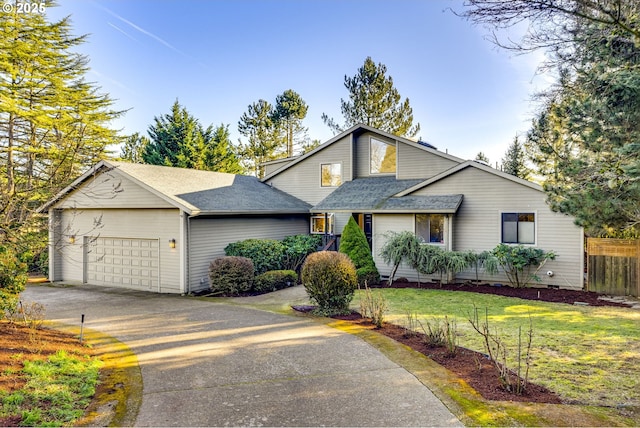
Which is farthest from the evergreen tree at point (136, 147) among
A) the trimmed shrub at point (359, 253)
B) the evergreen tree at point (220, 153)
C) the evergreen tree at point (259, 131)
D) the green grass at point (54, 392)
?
the green grass at point (54, 392)

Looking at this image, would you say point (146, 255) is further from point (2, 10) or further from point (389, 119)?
point (389, 119)

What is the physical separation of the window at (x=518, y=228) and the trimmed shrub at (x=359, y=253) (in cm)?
484

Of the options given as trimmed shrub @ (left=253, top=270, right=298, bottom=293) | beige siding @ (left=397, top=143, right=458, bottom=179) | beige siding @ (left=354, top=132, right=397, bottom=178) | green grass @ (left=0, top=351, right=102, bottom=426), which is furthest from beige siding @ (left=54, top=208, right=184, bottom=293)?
beige siding @ (left=397, top=143, right=458, bottom=179)

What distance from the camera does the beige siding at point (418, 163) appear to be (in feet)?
55.4

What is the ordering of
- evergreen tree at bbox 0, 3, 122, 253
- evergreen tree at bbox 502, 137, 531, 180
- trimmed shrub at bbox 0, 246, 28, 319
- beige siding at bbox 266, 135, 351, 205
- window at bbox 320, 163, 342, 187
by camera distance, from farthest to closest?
evergreen tree at bbox 502, 137, 531, 180
window at bbox 320, 163, 342, 187
beige siding at bbox 266, 135, 351, 205
evergreen tree at bbox 0, 3, 122, 253
trimmed shrub at bbox 0, 246, 28, 319

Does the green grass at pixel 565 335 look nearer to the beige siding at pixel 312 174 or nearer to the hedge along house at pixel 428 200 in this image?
the hedge along house at pixel 428 200

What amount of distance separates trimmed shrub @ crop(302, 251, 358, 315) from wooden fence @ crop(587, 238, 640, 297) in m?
8.35

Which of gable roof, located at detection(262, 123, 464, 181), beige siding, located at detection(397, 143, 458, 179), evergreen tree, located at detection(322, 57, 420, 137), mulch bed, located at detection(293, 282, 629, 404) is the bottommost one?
mulch bed, located at detection(293, 282, 629, 404)

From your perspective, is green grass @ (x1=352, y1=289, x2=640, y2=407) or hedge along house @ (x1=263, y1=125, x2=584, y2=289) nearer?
green grass @ (x1=352, y1=289, x2=640, y2=407)

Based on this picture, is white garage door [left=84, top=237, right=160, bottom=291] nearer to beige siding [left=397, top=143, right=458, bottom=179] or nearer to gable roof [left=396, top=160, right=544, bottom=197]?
gable roof [left=396, top=160, right=544, bottom=197]

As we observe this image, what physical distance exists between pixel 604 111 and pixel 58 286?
17.8 metres

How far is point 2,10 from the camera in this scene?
1703 cm

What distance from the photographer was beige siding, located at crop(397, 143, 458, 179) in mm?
16875

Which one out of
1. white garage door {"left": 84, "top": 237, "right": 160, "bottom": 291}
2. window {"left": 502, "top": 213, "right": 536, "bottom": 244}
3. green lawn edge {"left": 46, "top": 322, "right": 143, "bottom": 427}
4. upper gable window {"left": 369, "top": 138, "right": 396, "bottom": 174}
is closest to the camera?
green lawn edge {"left": 46, "top": 322, "right": 143, "bottom": 427}
